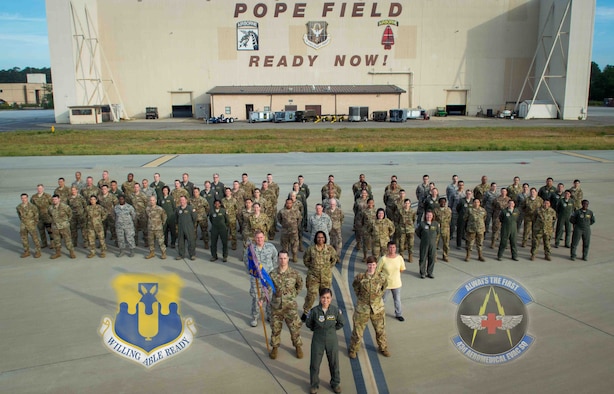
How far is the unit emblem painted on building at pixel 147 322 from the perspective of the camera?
7340 mm

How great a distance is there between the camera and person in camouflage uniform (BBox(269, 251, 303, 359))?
6996 mm

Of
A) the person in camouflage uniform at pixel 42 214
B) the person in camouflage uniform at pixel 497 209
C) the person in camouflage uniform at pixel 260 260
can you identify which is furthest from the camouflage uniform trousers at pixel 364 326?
the person in camouflage uniform at pixel 42 214

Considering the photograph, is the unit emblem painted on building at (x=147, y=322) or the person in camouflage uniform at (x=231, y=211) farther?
the person in camouflage uniform at (x=231, y=211)

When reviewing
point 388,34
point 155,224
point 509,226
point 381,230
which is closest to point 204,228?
point 155,224

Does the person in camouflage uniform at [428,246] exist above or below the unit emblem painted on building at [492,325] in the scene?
above

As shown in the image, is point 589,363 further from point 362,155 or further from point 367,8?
point 367,8

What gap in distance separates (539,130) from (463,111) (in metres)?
23.1

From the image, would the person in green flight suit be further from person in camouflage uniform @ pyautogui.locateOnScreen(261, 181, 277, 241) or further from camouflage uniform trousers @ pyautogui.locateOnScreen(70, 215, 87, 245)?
camouflage uniform trousers @ pyautogui.locateOnScreen(70, 215, 87, 245)

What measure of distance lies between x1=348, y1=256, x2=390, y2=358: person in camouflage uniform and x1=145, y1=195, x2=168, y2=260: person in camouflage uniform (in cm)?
604

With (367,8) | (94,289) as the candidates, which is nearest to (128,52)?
(367,8)

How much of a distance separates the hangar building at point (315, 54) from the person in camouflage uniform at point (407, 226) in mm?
51514

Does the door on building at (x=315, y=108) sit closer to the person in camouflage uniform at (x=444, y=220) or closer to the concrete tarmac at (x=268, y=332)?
the concrete tarmac at (x=268, y=332)

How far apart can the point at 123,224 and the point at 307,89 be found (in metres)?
52.9

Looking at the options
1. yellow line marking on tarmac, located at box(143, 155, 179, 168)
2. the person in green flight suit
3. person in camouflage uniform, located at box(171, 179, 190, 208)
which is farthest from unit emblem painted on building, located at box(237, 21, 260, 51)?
the person in green flight suit
